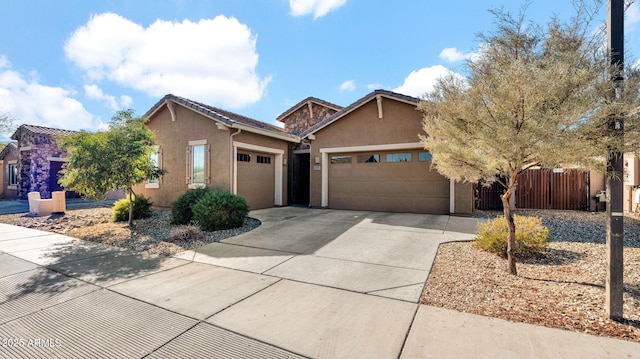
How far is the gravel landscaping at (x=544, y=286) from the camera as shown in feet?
9.89

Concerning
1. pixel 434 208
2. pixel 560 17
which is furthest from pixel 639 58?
pixel 434 208

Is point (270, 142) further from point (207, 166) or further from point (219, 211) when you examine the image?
point (219, 211)

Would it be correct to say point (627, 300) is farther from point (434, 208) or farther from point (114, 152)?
point (114, 152)

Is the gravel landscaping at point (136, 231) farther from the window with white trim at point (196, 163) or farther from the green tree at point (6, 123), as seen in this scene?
the green tree at point (6, 123)

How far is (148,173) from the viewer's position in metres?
9.05

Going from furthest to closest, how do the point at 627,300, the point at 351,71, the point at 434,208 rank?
the point at 351,71
the point at 434,208
the point at 627,300

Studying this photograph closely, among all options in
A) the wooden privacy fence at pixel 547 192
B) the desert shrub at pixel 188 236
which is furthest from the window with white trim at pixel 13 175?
the wooden privacy fence at pixel 547 192

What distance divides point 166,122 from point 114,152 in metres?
4.63

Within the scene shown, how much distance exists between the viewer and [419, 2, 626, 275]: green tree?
3227mm

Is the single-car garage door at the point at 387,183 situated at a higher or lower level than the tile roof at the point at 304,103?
lower

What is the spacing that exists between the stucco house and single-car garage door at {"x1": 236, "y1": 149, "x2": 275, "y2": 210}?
0.13ft

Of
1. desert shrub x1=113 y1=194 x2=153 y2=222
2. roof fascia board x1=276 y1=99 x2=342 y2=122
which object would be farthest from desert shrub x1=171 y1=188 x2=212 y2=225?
roof fascia board x1=276 y1=99 x2=342 y2=122

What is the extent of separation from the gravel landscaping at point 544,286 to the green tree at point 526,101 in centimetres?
55

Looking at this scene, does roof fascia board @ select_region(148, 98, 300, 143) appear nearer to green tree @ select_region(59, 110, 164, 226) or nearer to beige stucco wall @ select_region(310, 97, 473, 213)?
beige stucco wall @ select_region(310, 97, 473, 213)
